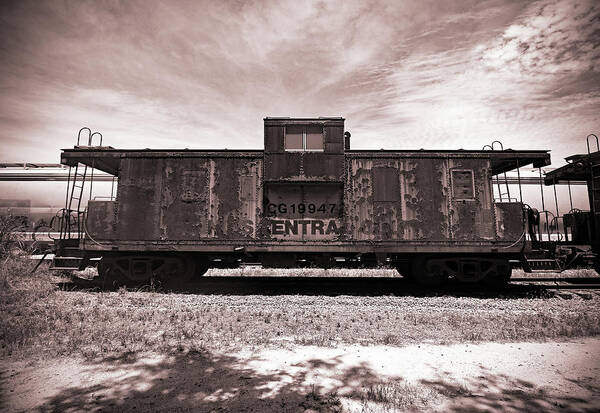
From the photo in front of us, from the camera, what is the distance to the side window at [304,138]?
29.9 feet

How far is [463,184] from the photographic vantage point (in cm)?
908

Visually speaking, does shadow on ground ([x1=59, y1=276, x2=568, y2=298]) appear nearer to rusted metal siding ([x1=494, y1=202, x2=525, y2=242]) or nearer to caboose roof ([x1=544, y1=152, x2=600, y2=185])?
rusted metal siding ([x1=494, y1=202, x2=525, y2=242])

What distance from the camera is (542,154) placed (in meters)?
9.19

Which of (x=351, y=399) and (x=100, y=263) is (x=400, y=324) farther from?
(x=100, y=263)

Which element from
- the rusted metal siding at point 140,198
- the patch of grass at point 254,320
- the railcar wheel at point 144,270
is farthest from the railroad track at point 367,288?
the rusted metal siding at point 140,198

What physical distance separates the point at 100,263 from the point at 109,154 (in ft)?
10.3

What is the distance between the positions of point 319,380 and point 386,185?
6381 mm

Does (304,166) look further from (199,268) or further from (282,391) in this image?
(282,391)

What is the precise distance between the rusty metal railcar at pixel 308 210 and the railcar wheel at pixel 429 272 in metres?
0.03

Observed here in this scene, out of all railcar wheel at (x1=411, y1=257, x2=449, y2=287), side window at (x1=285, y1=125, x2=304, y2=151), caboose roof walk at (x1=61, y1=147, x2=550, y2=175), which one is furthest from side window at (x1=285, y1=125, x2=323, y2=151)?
railcar wheel at (x1=411, y1=257, x2=449, y2=287)

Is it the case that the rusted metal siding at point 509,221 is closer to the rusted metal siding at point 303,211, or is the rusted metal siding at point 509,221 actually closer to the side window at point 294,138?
the rusted metal siding at point 303,211

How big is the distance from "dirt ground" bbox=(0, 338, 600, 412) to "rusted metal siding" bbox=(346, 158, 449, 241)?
444cm

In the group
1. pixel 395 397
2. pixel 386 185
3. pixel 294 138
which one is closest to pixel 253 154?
pixel 294 138

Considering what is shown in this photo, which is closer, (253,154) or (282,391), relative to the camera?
(282,391)
